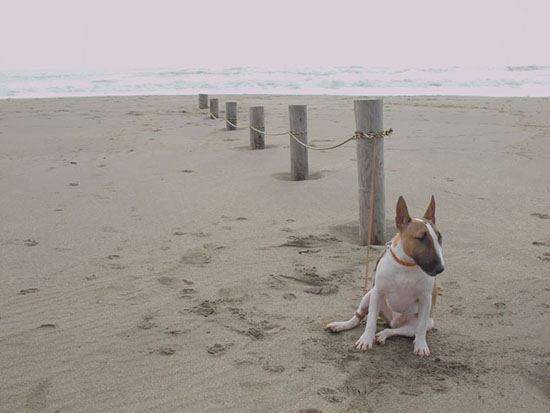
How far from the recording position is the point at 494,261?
16.0 ft

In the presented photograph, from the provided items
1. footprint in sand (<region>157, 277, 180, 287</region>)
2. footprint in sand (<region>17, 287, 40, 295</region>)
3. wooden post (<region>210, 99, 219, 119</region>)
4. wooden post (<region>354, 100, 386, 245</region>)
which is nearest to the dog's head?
wooden post (<region>354, 100, 386, 245</region>)

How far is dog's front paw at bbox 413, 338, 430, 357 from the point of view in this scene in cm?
334

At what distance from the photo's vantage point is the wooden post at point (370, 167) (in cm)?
507

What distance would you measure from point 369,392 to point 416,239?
875 mm

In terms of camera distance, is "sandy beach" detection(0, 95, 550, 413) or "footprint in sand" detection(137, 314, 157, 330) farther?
"footprint in sand" detection(137, 314, 157, 330)

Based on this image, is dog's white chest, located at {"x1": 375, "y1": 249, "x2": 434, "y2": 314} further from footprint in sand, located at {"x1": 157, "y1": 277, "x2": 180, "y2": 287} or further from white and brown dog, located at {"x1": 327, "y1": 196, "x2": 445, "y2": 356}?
footprint in sand, located at {"x1": 157, "y1": 277, "x2": 180, "y2": 287}

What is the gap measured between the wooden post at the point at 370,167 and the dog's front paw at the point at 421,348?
2019 mm

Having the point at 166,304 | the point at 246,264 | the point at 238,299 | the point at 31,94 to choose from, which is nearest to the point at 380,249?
the point at 246,264

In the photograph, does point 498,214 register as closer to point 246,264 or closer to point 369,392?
point 246,264

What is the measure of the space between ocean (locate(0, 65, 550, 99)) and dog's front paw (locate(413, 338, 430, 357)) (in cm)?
2253

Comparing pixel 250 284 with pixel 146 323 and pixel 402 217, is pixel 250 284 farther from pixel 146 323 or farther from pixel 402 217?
pixel 402 217

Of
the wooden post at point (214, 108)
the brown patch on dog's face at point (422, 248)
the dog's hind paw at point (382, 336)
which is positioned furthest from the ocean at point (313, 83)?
the brown patch on dog's face at point (422, 248)

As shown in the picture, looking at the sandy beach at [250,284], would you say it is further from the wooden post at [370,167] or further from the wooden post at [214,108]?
the wooden post at [214,108]

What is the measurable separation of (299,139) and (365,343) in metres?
4.56
